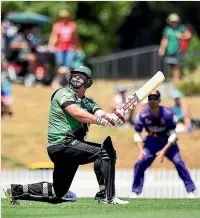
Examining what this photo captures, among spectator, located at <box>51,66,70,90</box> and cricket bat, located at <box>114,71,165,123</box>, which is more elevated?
spectator, located at <box>51,66,70,90</box>

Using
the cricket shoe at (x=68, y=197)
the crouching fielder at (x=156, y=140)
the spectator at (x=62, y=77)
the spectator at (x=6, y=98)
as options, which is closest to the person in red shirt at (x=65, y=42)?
the spectator at (x=62, y=77)

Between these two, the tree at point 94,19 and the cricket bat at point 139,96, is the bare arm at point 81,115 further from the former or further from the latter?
the tree at point 94,19

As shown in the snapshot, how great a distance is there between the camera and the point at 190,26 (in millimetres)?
40062

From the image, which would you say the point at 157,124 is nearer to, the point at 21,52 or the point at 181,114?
the point at 181,114

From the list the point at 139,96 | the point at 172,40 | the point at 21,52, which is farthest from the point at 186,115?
the point at 139,96

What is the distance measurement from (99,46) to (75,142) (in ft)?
77.3

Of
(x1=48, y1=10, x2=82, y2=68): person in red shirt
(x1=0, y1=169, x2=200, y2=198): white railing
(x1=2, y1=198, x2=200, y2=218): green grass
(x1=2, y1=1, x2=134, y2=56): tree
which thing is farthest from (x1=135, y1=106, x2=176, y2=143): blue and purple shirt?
(x1=2, y1=1, x2=134, y2=56): tree

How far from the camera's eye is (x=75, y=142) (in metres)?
12.4

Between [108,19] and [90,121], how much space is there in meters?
23.7

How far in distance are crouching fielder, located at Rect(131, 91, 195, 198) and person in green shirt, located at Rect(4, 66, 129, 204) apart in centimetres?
321

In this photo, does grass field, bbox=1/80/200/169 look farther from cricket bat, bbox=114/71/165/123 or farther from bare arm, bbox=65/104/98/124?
bare arm, bbox=65/104/98/124

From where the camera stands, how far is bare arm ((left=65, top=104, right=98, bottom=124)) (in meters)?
12.0

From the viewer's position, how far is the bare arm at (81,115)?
12039mm

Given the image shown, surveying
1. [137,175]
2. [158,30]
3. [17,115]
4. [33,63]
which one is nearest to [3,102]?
[17,115]
